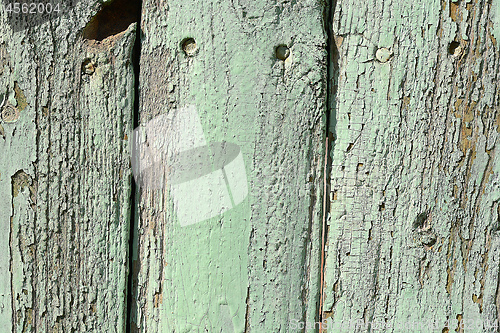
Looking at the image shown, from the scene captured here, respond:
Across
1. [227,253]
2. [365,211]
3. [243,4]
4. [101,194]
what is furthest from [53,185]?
[365,211]

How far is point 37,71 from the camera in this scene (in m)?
0.85

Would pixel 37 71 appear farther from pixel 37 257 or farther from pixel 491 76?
pixel 491 76

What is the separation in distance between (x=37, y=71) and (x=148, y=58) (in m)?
0.24

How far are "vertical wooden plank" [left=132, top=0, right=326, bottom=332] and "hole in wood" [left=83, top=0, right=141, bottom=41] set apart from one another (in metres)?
0.04

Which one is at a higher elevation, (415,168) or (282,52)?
(282,52)

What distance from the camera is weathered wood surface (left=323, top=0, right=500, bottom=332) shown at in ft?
2.68

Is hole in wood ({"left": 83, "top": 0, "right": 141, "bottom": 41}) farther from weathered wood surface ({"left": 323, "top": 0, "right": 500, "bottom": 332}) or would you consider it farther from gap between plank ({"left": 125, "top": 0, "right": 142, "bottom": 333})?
weathered wood surface ({"left": 323, "top": 0, "right": 500, "bottom": 332})

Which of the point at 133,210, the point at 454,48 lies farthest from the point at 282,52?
the point at 133,210

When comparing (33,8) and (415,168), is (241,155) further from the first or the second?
(33,8)

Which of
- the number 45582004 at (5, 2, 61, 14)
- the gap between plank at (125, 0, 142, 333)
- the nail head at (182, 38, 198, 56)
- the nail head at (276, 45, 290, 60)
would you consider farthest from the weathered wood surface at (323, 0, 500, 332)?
the number 45582004 at (5, 2, 61, 14)

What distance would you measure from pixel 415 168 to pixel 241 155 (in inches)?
14.6

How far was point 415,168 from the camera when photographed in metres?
0.83

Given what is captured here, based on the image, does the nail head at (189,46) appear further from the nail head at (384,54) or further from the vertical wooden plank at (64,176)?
the nail head at (384,54)

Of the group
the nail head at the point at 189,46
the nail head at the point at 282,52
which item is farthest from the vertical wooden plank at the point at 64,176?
the nail head at the point at 282,52
